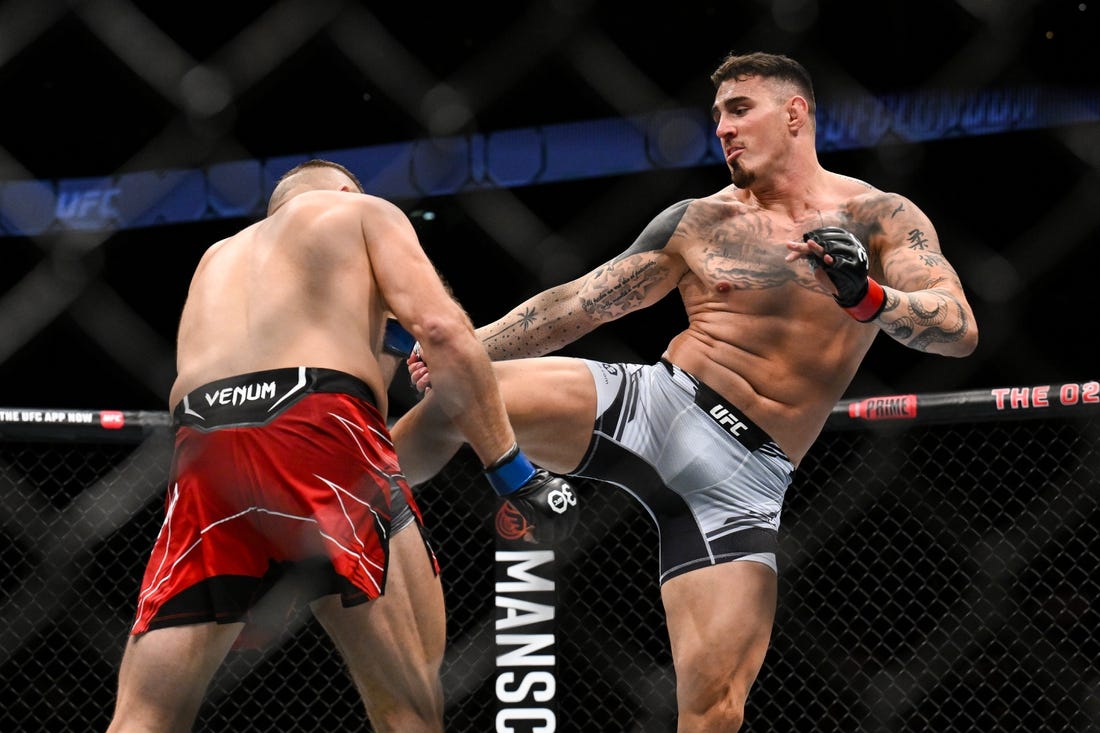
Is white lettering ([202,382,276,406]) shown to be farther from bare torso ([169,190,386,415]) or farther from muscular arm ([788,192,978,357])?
muscular arm ([788,192,978,357])

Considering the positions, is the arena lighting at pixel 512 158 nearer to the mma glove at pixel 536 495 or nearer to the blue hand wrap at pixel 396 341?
the blue hand wrap at pixel 396 341

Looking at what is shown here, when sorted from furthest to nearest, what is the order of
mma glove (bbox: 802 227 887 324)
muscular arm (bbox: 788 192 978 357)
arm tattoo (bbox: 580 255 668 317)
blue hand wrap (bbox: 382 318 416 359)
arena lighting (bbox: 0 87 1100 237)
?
arena lighting (bbox: 0 87 1100 237) → arm tattoo (bbox: 580 255 668 317) → blue hand wrap (bbox: 382 318 416 359) → muscular arm (bbox: 788 192 978 357) → mma glove (bbox: 802 227 887 324)

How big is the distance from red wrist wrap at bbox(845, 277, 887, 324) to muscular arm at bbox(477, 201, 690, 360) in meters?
0.52

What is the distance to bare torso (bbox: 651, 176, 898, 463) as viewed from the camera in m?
2.26

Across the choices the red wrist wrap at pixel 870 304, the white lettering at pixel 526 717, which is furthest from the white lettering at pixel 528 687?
the red wrist wrap at pixel 870 304

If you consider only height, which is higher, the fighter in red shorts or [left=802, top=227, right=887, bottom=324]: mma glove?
the fighter in red shorts

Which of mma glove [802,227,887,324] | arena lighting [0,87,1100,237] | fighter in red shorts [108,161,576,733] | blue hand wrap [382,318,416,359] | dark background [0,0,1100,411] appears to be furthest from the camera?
arena lighting [0,87,1100,237]

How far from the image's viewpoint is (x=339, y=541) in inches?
59.9

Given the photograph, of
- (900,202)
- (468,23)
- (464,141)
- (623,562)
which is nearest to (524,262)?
(464,141)

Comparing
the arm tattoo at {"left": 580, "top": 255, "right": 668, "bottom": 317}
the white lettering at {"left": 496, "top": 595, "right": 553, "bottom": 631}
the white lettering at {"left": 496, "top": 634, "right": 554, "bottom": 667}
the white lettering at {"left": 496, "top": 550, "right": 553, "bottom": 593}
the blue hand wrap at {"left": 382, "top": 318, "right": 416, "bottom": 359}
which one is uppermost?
the blue hand wrap at {"left": 382, "top": 318, "right": 416, "bottom": 359}

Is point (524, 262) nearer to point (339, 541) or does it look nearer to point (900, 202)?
point (900, 202)

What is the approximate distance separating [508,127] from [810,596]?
2.20m

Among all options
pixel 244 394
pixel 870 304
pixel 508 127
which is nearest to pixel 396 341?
pixel 244 394

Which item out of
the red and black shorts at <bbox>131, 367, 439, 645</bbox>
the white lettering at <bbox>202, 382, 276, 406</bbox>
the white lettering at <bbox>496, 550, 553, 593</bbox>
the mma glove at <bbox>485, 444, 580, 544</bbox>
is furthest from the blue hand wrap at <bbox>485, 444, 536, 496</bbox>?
the white lettering at <bbox>496, 550, 553, 593</bbox>
